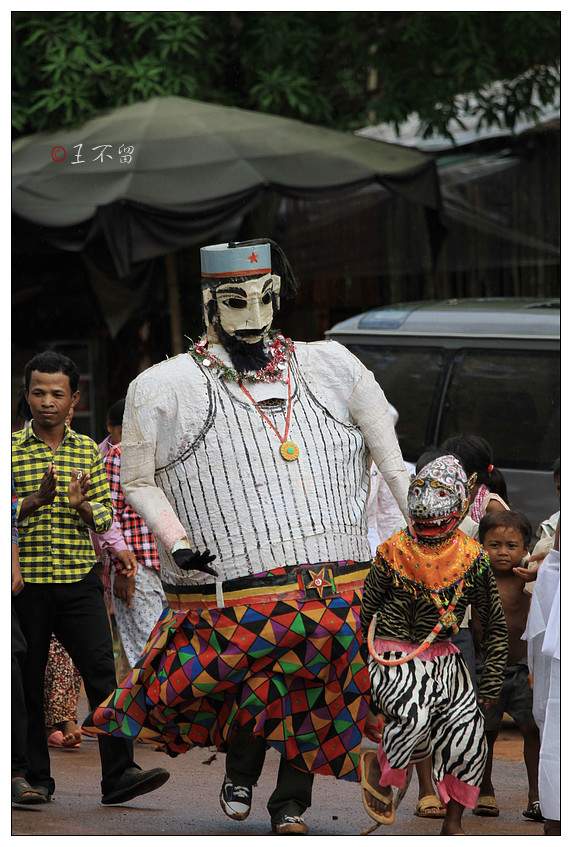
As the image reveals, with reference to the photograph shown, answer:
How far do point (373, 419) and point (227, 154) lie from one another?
5992mm

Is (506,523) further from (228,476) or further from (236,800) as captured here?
(236,800)

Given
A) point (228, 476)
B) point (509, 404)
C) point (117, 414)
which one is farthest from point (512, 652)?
point (509, 404)

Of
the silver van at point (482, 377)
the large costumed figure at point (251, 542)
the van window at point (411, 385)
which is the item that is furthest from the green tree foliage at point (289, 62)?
the large costumed figure at point (251, 542)

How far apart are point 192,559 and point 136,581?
2.50 meters

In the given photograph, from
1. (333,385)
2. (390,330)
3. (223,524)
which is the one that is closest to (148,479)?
(223,524)

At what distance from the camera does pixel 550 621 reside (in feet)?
13.8

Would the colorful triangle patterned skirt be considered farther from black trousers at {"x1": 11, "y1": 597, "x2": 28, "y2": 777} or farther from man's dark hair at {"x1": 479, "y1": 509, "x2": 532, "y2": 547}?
man's dark hair at {"x1": 479, "y1": 509, "x2": 532, "y2": 547}

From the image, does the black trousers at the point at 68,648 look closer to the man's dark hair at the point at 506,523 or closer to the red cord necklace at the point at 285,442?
the red cord necklace at the point at 285,442

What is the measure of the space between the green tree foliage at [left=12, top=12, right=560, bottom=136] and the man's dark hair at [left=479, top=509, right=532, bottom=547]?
21.8 ft

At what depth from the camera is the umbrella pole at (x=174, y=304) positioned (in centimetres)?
1104

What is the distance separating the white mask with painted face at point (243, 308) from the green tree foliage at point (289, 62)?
6.57m

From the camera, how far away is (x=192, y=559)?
4.20 m

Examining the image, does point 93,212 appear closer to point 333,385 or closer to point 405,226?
point 405,226

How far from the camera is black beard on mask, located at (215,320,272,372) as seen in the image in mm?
4574
